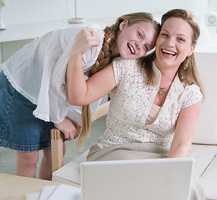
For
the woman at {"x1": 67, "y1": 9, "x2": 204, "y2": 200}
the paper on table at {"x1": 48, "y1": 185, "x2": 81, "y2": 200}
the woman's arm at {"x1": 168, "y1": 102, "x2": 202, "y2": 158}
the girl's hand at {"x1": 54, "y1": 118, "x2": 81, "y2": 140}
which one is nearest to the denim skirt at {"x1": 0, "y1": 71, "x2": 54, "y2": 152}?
the girl's hand at {"x1": 54, "y1": 118, "x2": 81, "y2": 140}

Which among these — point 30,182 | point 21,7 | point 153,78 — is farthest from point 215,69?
point 21,7

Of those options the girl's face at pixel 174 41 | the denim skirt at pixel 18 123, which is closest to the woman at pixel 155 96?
the girl's face at pixel 174 41

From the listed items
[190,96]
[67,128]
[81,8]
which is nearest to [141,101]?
[190,96]

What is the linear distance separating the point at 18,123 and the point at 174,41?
0.82m

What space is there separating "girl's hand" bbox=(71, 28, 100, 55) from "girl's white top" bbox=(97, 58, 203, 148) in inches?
7.4

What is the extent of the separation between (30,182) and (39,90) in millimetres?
482

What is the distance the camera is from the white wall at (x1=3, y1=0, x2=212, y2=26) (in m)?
3.14

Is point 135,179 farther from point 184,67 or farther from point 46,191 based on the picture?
point 184,67

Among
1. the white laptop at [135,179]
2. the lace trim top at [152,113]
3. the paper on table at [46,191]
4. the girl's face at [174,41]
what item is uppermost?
the girl's face at [174,41]

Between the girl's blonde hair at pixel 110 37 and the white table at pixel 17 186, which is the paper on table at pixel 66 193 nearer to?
the white table at pixel 17 186

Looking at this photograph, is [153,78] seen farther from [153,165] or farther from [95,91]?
[153,165]

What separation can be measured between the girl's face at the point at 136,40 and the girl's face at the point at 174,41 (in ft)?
0.16

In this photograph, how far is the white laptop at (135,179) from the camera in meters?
1.00

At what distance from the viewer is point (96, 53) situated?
157cm
